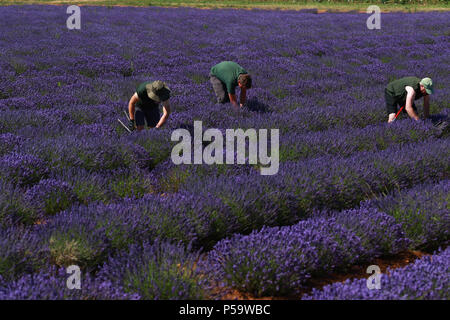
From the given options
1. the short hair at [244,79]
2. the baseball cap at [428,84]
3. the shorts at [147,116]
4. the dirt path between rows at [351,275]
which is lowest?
the dirt path between rows at [351,275]

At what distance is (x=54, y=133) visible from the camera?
Answer: 5.59m

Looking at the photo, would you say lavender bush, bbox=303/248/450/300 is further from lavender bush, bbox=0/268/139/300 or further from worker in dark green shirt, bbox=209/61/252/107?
worker in dark green shirt, bbox=209/61/252/107

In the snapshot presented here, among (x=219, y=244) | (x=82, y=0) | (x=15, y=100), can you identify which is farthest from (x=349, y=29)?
(x=82, y=0)

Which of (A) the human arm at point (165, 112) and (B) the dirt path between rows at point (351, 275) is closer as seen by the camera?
(B) the dirt path between rows at point (351, 275)

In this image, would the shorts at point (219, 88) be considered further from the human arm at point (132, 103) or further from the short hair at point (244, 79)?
the human arm at point (132, 103)

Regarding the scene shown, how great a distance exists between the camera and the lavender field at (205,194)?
9.06 feet

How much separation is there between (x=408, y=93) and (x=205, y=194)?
12.7 feet

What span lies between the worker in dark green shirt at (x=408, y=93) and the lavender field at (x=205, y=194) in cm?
30

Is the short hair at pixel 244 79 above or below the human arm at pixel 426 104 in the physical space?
above

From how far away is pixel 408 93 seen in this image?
6.40 m

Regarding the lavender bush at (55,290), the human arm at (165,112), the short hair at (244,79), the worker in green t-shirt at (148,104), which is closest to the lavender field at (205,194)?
the lavender bush at (55,290)

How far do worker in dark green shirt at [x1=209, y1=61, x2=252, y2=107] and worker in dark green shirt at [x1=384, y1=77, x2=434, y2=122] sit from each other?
6.85 ft

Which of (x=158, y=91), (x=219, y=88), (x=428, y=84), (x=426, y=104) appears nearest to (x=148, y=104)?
(x=158, y=91)

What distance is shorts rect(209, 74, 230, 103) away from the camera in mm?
7455
